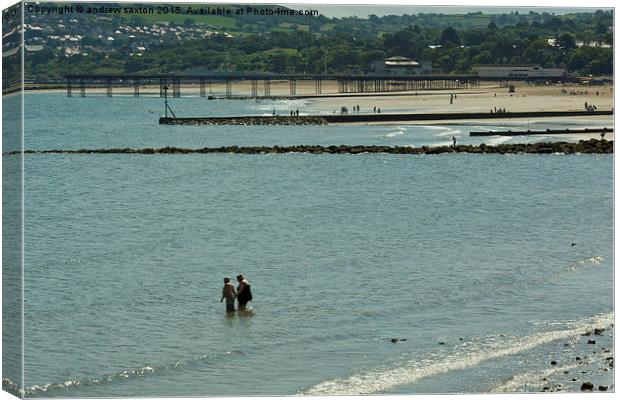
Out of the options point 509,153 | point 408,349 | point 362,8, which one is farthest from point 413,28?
point 509,153

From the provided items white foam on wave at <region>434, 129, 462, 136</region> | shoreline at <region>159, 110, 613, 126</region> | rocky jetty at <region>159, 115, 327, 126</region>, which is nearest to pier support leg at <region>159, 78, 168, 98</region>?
shoreline at <region>159, 110, 613, 126</region>

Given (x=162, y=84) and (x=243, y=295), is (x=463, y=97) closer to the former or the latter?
(x=162, y=84)

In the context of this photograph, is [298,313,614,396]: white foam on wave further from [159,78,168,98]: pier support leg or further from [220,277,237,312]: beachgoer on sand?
[159,78,168,98]: pier support leg

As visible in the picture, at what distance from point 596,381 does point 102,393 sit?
8040 mm

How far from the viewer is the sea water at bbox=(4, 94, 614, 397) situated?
2847cm

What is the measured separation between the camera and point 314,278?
35.3 meters

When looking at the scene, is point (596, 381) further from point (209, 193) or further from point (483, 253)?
point (209, 193)

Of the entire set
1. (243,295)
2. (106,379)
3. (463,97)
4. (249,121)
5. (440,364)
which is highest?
(463,97)

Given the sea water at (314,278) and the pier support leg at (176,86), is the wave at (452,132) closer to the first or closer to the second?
the sea water at (314,278)

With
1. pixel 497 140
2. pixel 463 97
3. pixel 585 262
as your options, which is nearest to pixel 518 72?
pixel 585 262

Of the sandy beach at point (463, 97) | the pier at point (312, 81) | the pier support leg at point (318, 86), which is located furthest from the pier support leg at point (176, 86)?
the pier support leg at point (318, 86)

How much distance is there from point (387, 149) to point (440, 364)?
3513 centimetres

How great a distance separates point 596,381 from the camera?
27.6 m

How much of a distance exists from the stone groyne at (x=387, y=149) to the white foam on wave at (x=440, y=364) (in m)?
21.5
